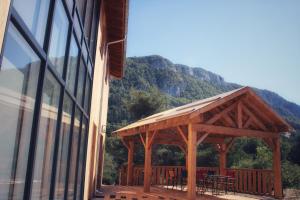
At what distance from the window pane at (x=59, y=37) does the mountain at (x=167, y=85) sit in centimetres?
3622

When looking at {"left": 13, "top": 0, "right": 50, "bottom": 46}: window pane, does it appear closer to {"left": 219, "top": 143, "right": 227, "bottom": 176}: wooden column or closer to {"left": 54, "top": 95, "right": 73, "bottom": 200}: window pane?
{"left": 54, "top": 95, "right": 73, "bottom": 200}: window pane

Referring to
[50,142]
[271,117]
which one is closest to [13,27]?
[50,142]

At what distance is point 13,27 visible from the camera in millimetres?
1795

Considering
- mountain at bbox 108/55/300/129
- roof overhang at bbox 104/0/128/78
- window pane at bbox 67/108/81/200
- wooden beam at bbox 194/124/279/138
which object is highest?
mountain at bbox 108/55/300/129

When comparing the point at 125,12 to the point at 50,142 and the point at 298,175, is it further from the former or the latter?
the point at 298,175

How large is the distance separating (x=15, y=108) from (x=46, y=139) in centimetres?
84

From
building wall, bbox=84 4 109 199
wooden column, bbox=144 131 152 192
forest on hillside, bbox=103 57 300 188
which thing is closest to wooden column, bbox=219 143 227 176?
wooden column, bbox=144 131 152 192

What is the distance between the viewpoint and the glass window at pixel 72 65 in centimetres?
371

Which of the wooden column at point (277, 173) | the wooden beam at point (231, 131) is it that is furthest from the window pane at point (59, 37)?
the wooden column at point (277, 173)

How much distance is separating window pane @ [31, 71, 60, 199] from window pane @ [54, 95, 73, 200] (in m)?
0.40

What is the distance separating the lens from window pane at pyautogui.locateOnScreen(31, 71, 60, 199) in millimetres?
2494

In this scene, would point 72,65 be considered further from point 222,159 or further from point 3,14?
point 222,159

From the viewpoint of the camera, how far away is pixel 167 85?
83.9 metres

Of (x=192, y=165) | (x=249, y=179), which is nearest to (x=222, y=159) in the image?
(x=249, y=179)
